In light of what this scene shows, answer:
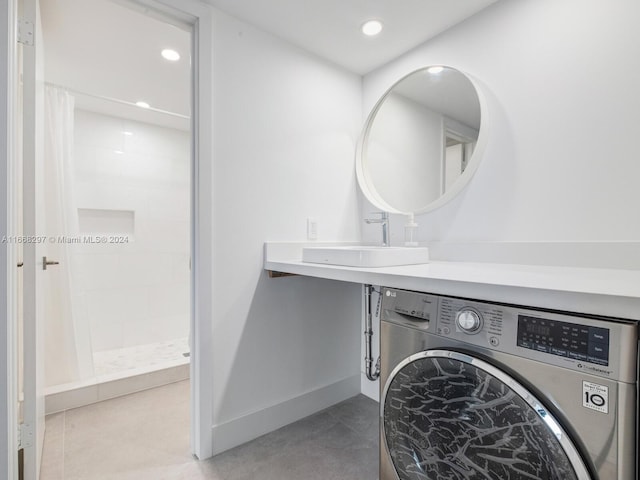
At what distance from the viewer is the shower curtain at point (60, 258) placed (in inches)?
78.4

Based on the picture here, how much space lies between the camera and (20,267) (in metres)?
1.24

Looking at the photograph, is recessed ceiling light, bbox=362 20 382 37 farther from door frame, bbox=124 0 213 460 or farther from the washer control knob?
the washer control knob

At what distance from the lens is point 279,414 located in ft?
5.65

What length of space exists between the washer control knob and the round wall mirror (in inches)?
35.2

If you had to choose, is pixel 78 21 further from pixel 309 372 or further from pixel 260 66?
pixel 309 372

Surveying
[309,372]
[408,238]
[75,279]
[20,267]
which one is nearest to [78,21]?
[20,267]

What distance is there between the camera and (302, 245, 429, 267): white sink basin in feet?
4.24

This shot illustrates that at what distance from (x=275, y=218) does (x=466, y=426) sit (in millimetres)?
1231

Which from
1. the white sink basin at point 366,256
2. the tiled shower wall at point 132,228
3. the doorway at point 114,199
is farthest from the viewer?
the tiled shower wall at point 132,228

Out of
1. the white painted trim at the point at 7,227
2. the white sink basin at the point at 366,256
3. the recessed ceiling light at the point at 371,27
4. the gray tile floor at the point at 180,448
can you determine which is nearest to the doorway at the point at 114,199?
the gray tile floor at the point at 180,448

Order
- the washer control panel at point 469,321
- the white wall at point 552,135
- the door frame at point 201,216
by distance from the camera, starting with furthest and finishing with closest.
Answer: the door frame at point 201,216 → the white wall at point 552,135 → the washer control panel at point 469,321

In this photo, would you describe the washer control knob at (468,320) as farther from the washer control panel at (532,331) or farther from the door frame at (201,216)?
the door frame at (201,216)

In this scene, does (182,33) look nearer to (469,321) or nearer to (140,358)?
(469,321)

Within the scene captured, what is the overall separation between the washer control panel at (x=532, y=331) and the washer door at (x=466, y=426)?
7 cm
